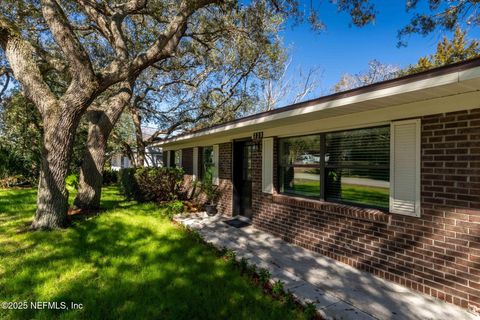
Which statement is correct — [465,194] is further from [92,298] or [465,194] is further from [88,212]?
[88,212]

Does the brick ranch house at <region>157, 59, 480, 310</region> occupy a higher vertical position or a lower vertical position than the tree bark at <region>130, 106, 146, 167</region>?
lower

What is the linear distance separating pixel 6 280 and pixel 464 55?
1866 cm

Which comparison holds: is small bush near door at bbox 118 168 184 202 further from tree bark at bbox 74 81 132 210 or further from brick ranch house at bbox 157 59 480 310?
brick ranch house at bbox 157 59 480 310

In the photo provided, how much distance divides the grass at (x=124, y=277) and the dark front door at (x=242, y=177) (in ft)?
7.28

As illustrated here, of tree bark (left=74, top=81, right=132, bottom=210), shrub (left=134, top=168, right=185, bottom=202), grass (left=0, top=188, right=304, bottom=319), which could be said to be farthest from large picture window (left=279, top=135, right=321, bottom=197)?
shrub (left=134, top=168, right=185, bottom=202)

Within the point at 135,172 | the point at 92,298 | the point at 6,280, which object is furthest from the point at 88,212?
the point at 92,298

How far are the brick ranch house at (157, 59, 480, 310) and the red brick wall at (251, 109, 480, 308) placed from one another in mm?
10

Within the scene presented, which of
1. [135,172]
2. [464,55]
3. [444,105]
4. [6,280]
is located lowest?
[6,280]

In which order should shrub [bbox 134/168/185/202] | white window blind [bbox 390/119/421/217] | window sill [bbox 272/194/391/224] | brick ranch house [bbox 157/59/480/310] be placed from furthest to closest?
shrub [bbox 134/168/185/202] → window sill [bbox 272/194/391/224] → white window blind [bbox 390/119/421/217] → brick ranch house [bbox 157/59/480/310]

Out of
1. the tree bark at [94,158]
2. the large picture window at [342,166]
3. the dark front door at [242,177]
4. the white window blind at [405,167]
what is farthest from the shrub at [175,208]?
the white window blind at [405,167]

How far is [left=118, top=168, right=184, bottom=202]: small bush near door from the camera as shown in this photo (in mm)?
8625

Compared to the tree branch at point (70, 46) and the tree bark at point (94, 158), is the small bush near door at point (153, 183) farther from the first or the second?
the tree branch at point (70, 46)

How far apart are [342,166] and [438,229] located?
4.91 ft

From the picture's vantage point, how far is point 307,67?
2125cm
